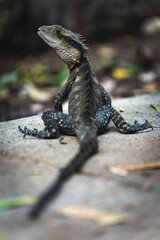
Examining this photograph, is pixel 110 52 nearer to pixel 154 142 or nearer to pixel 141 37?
pixel 141 37

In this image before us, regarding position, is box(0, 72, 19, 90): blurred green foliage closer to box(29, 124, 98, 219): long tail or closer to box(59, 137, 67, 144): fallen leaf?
box(59, 137, 67, 144): fallen leaf

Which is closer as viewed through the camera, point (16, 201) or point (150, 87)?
point (16, 201)

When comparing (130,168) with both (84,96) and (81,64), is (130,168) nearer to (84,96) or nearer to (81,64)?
(84,96)

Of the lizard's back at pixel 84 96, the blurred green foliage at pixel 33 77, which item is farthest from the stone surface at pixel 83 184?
the blurred green foliage at pixel 33 77

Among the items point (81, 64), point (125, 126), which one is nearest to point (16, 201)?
point (125, 126)

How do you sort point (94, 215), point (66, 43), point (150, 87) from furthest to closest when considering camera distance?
point (150, 87) → point (66, 43) → point (94, 215)

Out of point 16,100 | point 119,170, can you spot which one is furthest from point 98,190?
point 16,100

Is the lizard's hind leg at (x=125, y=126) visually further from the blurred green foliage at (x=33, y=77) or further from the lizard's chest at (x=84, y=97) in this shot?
the blurred green foliage at (x=33, y=77)
